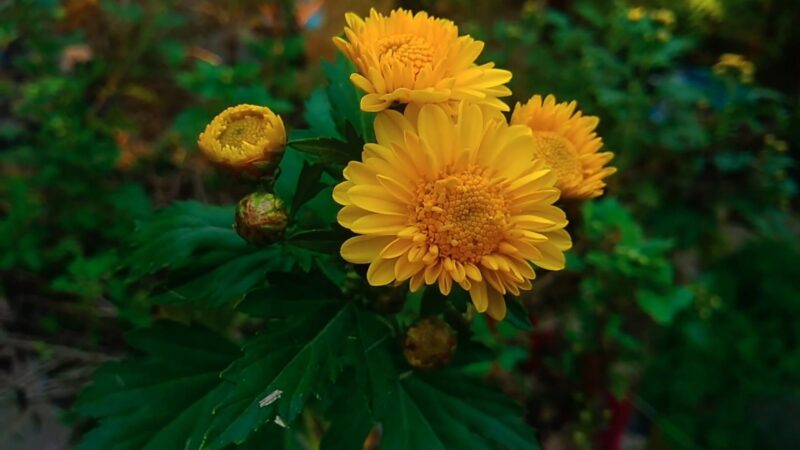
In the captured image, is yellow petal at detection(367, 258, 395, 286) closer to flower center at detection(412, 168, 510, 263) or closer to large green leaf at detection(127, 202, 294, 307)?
flower center at detection(412, 168, 510, 263)

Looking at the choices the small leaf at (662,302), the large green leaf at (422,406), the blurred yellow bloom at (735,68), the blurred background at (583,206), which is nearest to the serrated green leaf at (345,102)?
the large green leaf at (422,406)

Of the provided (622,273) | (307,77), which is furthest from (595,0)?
(622,273)

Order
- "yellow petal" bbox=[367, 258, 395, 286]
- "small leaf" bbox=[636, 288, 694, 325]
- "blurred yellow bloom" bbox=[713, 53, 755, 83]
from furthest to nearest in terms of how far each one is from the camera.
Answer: "blurred yellow bloom" bbox=[713, 53, 755, 83] → "small leaf" bbox=[636, 288, 694, 325] → "yellow petal" bbox=[367, 258, 395, 286]

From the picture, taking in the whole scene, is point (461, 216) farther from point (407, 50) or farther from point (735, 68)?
point (735, 68)

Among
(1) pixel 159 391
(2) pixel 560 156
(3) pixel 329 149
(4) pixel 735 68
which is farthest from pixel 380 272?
(4) pixel 735 68

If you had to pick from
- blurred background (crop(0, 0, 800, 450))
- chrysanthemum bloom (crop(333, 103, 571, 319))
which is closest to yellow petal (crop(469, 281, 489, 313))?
chrysanthemum bloom (crop(333, 103, 571, 319))

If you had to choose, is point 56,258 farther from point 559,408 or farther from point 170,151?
point 559,408
